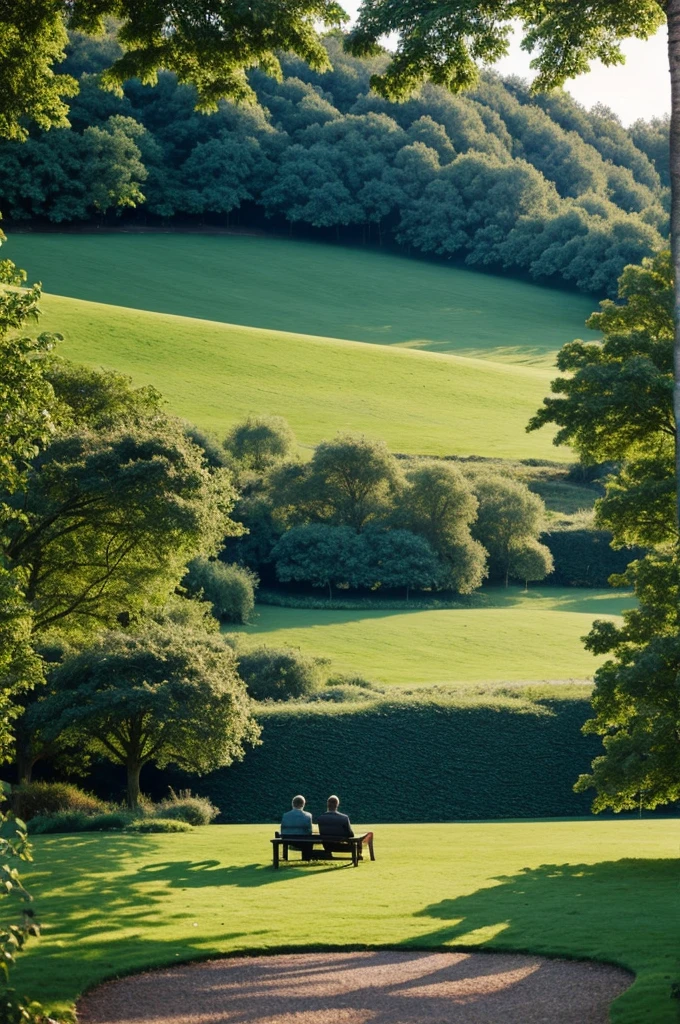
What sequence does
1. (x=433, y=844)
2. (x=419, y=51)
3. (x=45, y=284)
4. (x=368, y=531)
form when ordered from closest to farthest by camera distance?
(x=419, y=51) → (x=433, y=844) → (x=368, y=531) → (x=45, y=284)

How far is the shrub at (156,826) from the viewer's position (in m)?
24.4

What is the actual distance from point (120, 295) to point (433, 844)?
8259 cm

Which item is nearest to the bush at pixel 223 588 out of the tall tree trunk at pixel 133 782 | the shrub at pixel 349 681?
the shrub at pixel 349 681

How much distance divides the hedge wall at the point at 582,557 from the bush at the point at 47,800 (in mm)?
36643

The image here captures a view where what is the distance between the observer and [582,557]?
6150 centimetres

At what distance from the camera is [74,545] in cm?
2955

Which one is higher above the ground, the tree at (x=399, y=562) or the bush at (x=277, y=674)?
the tree at (x=399, y=562)

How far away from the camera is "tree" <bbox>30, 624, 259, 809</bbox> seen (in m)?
27.8

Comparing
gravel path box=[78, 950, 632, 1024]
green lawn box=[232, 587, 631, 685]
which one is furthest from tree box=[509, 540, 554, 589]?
gravel path box=[78, 950, 632, 1024]

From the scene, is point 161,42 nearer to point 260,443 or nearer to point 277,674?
point 277,674

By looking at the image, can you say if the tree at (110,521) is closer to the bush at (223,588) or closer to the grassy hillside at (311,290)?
the bush at (223,588)

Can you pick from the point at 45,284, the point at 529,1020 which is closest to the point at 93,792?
the point at 529,1020

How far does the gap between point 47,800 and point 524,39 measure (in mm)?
21463

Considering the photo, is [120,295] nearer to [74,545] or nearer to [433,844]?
[74,545]
